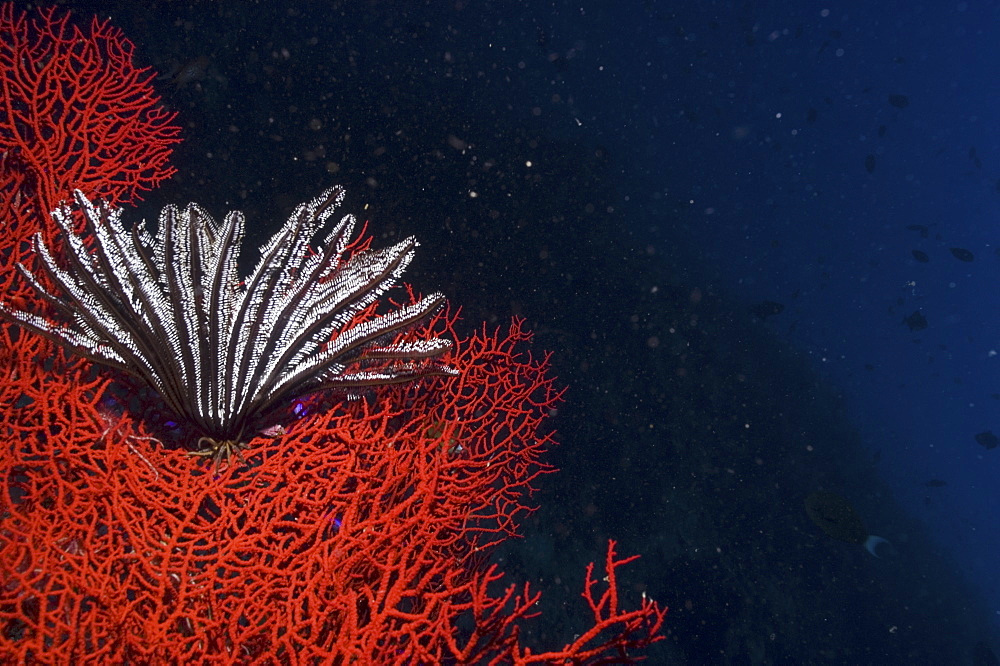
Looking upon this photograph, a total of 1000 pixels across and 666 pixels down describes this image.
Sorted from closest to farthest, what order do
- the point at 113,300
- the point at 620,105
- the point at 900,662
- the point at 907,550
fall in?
the point at 113,300 < the point at 900,662 < the point at 620,105 < the point at 907,550

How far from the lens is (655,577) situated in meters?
9.31

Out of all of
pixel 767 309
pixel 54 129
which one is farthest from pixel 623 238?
pixel 54 129

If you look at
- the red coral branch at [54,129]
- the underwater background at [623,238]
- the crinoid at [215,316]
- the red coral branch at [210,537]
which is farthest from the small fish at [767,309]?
the red coral branch at [54,129]

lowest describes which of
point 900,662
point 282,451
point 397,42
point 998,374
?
point 998,374

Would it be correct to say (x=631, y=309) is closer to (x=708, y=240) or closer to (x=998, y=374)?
(x=708, y=240)

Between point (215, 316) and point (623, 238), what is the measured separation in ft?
34.8

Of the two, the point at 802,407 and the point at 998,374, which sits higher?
the point at 802,407

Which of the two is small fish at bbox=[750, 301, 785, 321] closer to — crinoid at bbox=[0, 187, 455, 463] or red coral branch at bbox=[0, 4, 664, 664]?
red coral branch at bbox=[0, 4, 664, 664]

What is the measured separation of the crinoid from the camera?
2465 millimetres

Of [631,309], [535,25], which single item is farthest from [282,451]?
[535,25]

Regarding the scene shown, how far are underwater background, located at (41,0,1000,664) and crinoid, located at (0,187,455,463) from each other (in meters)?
4.51

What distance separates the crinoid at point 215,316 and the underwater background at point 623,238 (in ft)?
14.8

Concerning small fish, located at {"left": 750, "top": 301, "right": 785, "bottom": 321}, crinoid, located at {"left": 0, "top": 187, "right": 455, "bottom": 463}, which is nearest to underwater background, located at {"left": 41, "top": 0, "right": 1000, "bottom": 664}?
small fish, located at {"left": 750, "top": 301, "right": 785, "bottom": 321}

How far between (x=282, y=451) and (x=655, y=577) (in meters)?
8.98
